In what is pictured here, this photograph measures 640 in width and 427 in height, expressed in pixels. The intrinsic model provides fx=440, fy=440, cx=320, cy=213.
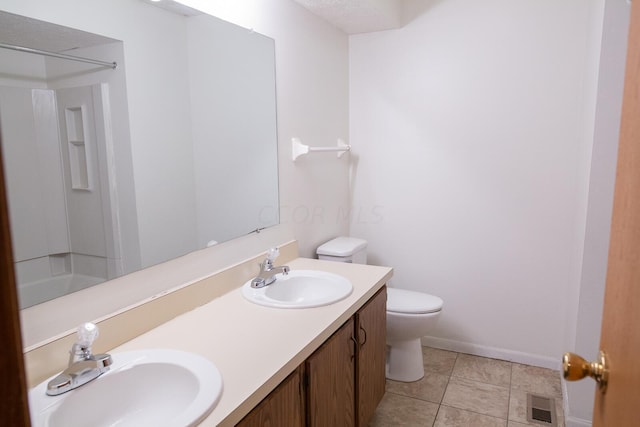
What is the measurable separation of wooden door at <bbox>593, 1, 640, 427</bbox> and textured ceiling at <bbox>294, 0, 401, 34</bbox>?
1.80m

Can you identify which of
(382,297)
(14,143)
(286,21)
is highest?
(286,21)

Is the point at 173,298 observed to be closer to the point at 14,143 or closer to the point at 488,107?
the point at 14,143

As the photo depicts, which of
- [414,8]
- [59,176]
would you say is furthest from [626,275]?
[414,8]

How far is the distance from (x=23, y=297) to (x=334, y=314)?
3.08 feet

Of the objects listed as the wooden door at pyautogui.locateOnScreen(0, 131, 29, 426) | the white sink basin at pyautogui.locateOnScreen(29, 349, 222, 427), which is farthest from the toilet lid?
the wooden door at pyautogui.locateOnScreen(0, 131, 29, 426)

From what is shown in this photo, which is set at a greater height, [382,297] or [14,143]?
[14,143]

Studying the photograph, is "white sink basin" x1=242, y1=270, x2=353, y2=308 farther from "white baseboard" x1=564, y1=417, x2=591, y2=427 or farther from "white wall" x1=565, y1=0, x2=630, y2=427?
"white baseboard" x1=564, y1=417, x2=591, y2=427

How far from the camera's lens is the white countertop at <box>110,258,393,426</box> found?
111cm

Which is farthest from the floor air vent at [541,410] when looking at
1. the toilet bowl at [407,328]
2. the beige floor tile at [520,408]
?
the toilet bowl at [407,328]

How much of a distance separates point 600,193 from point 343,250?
1.31 m

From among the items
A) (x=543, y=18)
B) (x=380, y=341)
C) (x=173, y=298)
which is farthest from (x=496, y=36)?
(x=173, y=298)

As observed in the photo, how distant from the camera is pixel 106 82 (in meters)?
1.33

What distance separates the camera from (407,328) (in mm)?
2451

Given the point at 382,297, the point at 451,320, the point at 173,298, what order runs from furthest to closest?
the point at 451,320 → the point at 382,297 → the point at 173,298
